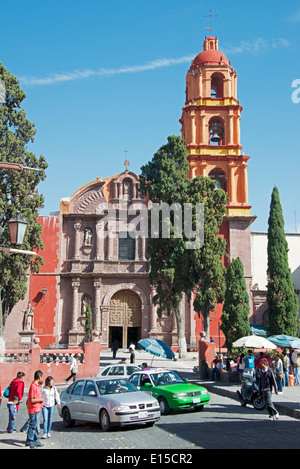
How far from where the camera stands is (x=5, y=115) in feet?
79.6

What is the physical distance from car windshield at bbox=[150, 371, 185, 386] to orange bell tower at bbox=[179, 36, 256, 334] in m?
21.6


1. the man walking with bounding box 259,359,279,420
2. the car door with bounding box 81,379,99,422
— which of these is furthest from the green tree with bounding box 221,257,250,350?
the car door with bounding box 81,379,99,422

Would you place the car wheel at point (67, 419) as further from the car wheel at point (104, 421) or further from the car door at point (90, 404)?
the car wheel at point (104, 421)

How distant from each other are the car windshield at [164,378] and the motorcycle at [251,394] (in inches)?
73.0

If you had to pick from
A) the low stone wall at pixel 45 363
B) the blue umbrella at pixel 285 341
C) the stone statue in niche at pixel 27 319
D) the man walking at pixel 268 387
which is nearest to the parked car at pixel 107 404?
the man walking at pixel 268 387

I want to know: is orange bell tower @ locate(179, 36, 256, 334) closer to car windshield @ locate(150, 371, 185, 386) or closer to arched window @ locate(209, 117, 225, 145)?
arched window @ locate(209, 117, 225, 145)

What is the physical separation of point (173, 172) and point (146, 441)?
19.7 m

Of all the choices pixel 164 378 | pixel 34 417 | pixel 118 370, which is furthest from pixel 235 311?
pixel 34 417

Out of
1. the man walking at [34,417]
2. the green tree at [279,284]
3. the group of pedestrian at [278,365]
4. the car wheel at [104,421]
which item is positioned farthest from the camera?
the green tree at [279,284]

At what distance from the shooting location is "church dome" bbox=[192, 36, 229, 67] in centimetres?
3762

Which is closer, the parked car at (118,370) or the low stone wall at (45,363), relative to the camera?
the parked car at (118,370)

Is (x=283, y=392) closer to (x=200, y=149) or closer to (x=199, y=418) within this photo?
(x=199, y=418)

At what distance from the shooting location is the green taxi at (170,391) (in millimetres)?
12219

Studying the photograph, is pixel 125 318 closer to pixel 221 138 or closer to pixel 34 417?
pixel 221 138
